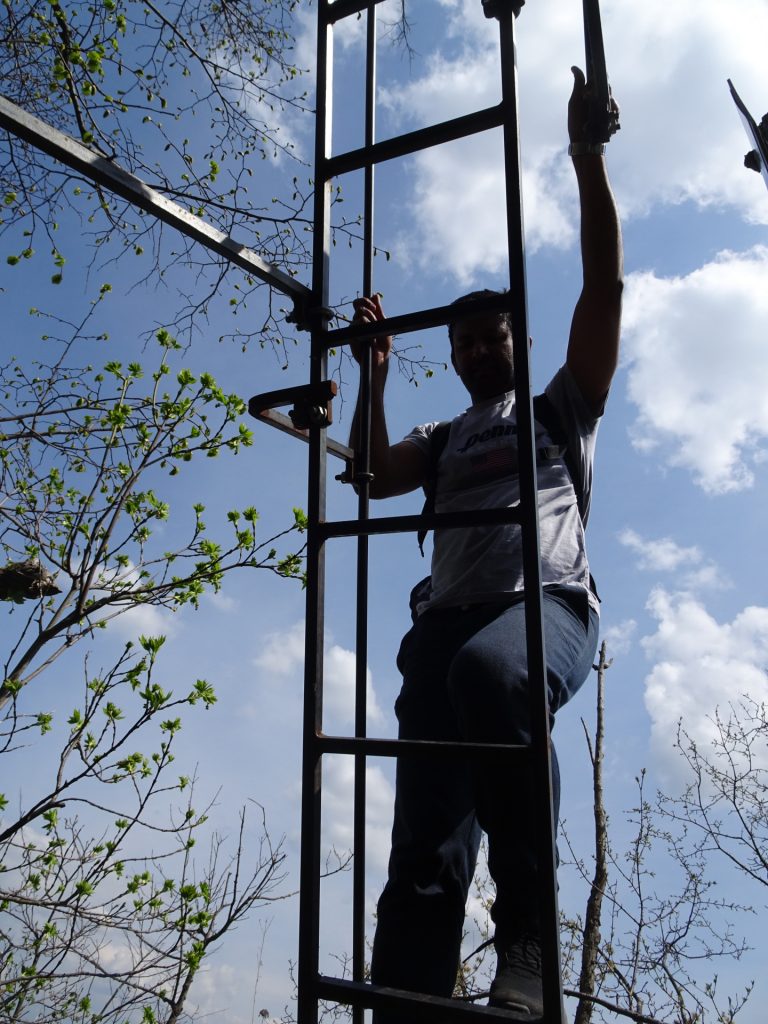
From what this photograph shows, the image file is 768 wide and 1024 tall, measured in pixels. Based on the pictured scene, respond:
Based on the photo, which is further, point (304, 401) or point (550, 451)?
point (550, 451)

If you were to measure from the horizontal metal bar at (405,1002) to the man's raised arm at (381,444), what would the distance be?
109cm

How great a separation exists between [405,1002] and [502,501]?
1.01m

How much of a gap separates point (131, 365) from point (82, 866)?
247 centimetres

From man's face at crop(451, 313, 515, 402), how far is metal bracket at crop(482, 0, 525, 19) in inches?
27.3

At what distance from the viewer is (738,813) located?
7.76 metres

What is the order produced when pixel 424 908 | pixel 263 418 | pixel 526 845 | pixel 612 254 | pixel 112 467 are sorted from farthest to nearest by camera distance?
pixel 112 467 < pixel 612 254 < pixel 263 418 < pixel 424 908 < pixel 526 845

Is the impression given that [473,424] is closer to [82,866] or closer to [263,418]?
[263,418]

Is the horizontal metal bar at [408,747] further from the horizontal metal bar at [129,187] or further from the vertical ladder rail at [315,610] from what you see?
the horizontal metal bar at [129,187]

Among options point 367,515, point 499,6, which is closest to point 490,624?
point 367,515

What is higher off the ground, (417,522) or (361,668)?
(417,522)

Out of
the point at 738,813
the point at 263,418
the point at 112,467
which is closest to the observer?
the point at 263,418

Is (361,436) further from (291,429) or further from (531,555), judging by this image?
(531,555)

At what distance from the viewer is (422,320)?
1.66 m

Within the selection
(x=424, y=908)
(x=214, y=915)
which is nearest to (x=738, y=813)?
(x=214, y=915)
